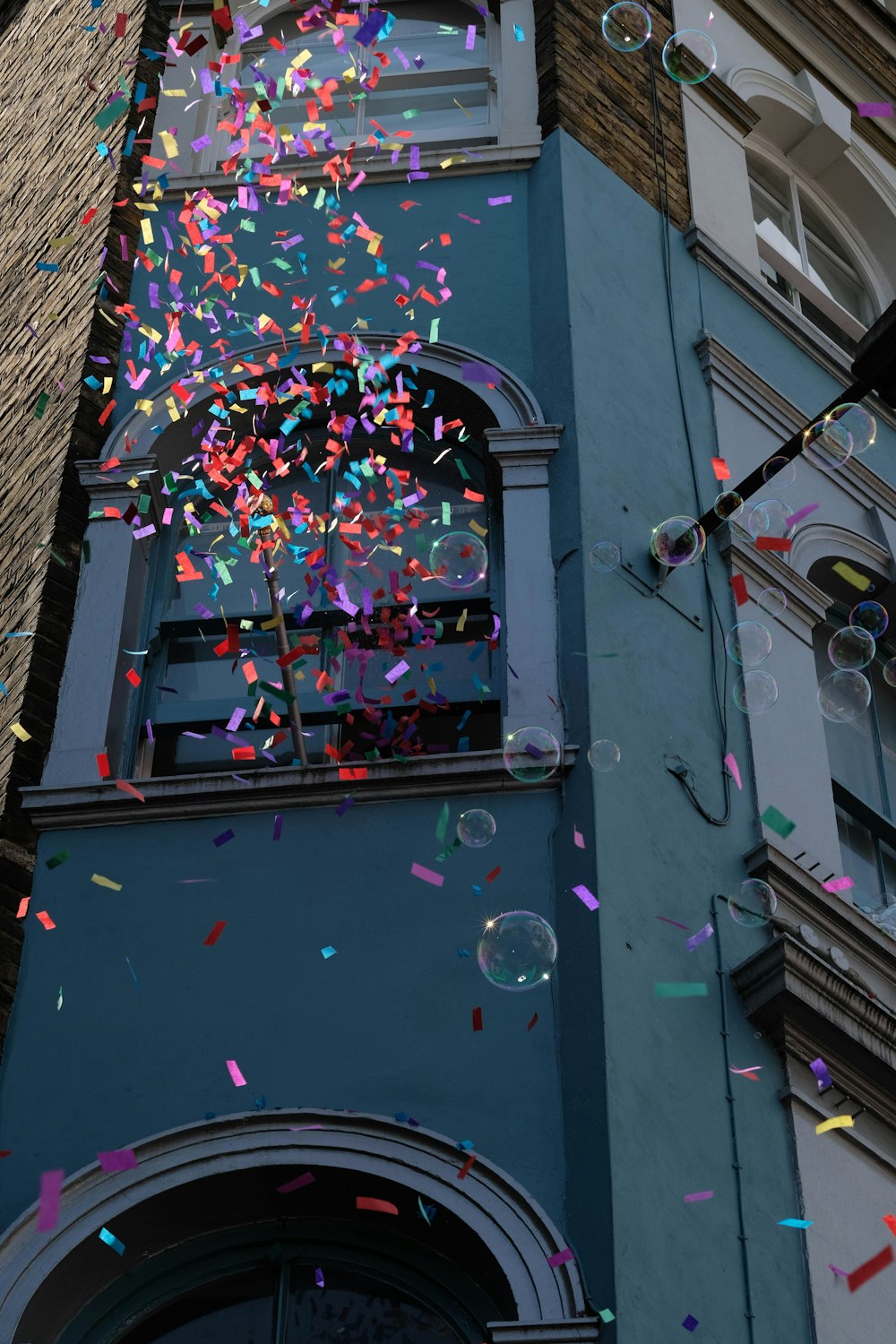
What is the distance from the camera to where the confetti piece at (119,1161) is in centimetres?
681

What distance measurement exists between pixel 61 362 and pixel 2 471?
0.67 m

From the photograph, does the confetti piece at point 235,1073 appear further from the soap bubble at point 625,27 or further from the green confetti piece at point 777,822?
the soap bubble at point 625,27

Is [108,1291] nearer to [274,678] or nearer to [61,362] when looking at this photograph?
[274,678]

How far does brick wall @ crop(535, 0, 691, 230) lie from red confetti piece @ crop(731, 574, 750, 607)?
108 inches

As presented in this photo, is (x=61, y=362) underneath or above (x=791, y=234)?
underneath

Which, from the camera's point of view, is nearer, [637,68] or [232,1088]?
[232,1088]

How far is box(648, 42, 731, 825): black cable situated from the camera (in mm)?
8195

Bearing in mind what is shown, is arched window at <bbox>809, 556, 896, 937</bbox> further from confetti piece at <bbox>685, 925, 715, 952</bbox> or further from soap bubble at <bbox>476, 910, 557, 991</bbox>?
soap bubble at <bbox>476, 910, 557, 991</bbox>

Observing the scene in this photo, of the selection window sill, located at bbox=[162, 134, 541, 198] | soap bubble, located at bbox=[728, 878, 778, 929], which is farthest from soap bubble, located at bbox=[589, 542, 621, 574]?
window sill, located at bbox=[162, 134, 541, 198]

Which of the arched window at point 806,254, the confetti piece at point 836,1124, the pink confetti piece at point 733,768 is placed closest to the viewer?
the confetti piece at point 836,1124

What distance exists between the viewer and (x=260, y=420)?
32.1 ft

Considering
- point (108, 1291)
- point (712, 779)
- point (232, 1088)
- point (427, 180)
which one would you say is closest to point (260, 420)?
point (427, 180)

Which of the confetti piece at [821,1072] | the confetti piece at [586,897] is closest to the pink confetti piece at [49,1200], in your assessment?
the confetti piece at [586,897]

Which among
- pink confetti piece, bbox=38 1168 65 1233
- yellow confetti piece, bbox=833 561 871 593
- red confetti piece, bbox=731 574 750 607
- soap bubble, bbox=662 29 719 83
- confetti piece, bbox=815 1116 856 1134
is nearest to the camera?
pink confetti piece, bbox=38 1168 65 1233
